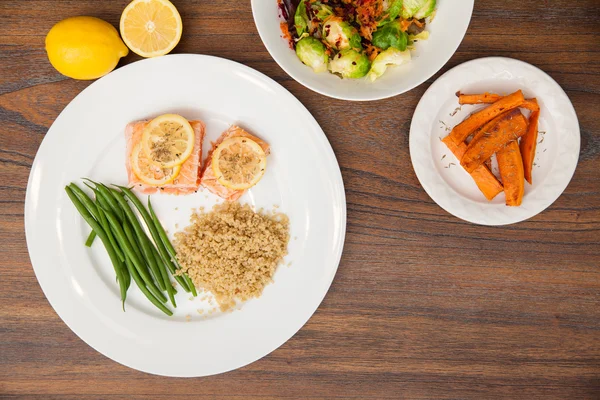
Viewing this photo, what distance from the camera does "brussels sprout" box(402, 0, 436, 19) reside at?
6.08 feet

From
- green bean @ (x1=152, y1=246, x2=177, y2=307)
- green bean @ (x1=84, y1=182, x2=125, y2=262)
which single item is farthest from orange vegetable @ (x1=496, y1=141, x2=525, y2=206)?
green bean @ (x1=84, y1=182, x2=125, y2=262)

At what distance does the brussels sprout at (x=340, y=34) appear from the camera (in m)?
1.87

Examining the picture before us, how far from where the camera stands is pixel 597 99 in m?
2.21

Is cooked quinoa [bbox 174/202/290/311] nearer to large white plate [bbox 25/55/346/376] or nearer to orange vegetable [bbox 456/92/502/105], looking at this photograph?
large white plate [bbox 25/55/346/376]

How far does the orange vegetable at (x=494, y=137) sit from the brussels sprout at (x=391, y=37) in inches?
22.5

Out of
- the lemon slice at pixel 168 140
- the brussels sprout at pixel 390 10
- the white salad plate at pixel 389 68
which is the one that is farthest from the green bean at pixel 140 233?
the brussels sprout at pixel 390 10

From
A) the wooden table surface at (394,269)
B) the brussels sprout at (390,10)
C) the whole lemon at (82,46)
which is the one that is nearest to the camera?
the brussels sprout at (390,10)

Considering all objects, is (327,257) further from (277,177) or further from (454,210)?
(454,210)

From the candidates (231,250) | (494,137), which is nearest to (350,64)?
(494,137)

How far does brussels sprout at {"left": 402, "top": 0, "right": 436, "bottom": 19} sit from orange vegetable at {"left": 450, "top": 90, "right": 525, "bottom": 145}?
51 cm

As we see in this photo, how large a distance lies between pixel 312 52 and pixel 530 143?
1.09 meters

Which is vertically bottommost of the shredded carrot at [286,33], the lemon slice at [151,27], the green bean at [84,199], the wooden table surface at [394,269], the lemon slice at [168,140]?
the wooden table surface at [394,269]

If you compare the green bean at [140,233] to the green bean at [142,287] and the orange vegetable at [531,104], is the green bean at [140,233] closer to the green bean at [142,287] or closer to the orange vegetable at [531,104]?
the green bean at [142,287]

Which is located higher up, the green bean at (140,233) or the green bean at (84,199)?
the green bean at (84,199)
